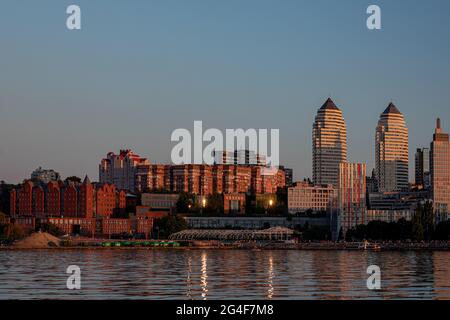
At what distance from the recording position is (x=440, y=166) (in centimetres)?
16050

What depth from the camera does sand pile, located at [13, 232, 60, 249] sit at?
11169 centimetres

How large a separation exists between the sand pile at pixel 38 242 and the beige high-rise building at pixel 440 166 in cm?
6514

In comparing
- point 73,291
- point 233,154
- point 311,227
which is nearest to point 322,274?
point 73,291

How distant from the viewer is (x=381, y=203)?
6373 inches

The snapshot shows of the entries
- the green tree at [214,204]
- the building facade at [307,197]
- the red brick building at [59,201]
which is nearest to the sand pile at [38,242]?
the red brick building at [59,201]

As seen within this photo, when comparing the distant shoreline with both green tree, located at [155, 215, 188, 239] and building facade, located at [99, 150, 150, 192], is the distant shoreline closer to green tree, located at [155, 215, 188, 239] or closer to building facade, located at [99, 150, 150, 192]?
green tree, located at [155, 215, 188, 239]

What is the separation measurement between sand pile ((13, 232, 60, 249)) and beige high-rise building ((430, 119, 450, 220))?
65.1 metres

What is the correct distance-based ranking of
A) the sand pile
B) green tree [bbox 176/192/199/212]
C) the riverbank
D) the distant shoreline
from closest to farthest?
1. the distant shoreline
2. the riverbank
3. the sand pile
4. green tree [bbox 176/192/199/212]

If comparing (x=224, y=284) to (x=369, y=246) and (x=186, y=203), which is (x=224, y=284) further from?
(x=186, y=203)

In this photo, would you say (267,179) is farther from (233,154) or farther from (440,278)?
(440,278)

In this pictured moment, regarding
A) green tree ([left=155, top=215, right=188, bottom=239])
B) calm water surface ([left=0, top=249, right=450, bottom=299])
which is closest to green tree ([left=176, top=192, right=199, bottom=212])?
green tree ([left=155, top=215, right=188, bottom=239])

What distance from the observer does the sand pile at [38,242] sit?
A: 111688 millimetres

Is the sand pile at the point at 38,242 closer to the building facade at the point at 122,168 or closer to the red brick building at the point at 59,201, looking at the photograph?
the red brick building at the point at 59,201
